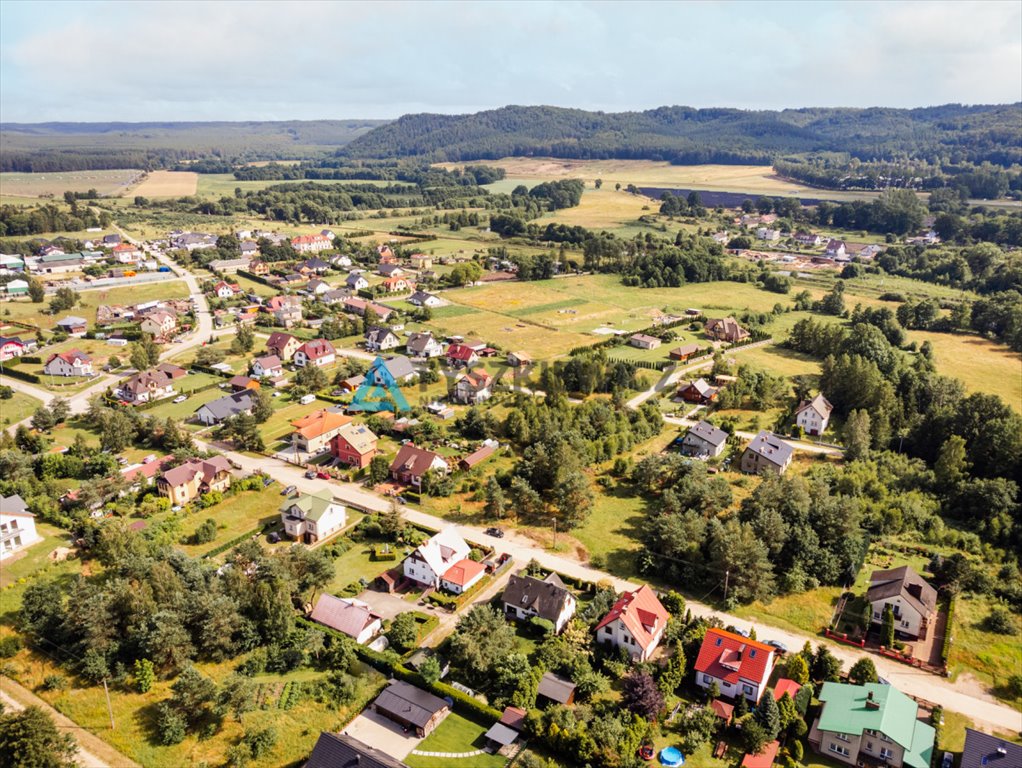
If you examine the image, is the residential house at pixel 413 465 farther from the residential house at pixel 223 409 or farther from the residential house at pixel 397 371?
the residential house at pixel 397 371

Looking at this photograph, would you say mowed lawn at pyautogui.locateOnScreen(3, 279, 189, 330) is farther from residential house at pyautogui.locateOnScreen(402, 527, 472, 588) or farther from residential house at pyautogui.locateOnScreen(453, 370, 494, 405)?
residential house at pyautogui.locateOnScreen(402, 527, 472, 588)

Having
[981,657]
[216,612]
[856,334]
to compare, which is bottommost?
[981,657]

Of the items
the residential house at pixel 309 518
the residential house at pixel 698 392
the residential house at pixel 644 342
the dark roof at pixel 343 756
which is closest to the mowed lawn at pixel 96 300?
the residential house at pixel 309 518

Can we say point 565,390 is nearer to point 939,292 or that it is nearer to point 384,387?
point 384,387

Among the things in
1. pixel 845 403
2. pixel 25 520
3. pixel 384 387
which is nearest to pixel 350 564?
pixel 25 520

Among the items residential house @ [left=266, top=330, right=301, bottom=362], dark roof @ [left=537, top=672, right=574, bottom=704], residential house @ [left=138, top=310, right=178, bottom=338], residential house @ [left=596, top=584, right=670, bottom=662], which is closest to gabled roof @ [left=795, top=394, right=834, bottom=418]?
residential house @ [left=596, top=584, right=670, bottom=662]

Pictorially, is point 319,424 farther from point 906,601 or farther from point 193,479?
point 906,601

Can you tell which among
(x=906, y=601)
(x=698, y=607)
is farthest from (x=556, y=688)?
(x=906, y=601)
